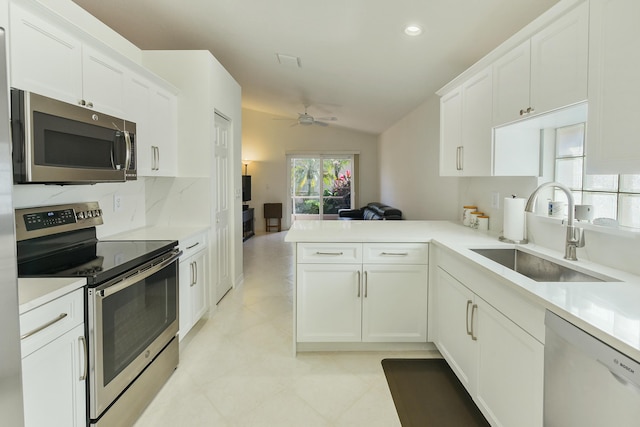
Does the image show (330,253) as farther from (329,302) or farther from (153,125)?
(153,125)

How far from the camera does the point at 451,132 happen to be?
2.81 metres

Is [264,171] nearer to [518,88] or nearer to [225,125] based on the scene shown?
[225,125]

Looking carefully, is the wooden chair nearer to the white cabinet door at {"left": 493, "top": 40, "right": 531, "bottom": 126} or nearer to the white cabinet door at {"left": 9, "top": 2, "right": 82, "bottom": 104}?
the white cabinet door at {"left": 9, "top": 2, "right": 82, "bottom": 104}

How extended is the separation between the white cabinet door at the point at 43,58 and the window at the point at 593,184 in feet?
9.44

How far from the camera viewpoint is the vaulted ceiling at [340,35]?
2.32 meters

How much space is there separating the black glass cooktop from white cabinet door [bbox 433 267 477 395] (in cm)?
182

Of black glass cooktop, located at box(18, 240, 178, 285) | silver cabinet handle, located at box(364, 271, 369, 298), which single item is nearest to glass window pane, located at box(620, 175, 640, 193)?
silver cabinet handle, located at box(364, 271, 369, 298)

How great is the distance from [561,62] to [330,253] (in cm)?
165

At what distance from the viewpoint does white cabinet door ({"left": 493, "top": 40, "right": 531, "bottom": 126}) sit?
5.86 feet

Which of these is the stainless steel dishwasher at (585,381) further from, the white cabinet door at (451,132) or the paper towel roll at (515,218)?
the white cabinet door at (451,132)

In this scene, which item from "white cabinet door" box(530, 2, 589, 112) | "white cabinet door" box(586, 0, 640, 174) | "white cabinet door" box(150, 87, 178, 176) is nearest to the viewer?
"white cabinet door" box(586, 0, 640, 174)

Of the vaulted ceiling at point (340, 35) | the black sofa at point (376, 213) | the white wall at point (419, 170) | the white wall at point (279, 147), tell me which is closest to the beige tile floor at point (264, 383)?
the white wall at point (419, 170)

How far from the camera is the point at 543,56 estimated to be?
1646 millimetres

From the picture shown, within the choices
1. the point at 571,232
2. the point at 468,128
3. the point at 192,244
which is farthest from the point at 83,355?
the point at 468,128
